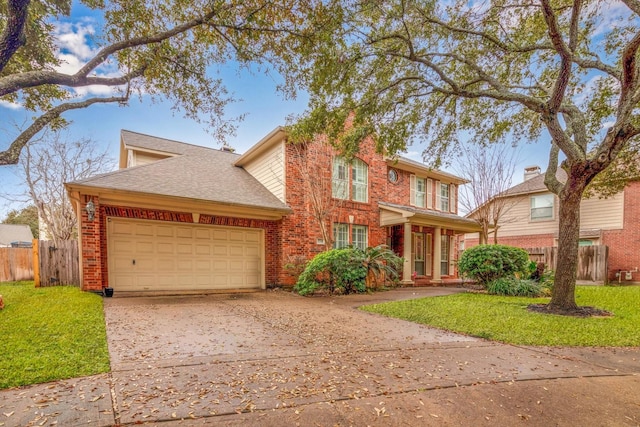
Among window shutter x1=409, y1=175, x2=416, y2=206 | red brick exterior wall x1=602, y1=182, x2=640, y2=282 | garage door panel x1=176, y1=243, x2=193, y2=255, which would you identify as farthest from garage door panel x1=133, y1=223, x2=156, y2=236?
red brick exterior wall x1=602, y1=182, x2=640, y2=282

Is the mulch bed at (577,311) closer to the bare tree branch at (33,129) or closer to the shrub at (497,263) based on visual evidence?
the shrub at (497,263)

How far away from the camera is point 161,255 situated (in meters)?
9.27

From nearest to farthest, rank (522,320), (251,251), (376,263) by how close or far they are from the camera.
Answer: (522,320) < (376,263) < (251,251)

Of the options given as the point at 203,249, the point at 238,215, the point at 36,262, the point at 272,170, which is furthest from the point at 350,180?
the point at 36,262

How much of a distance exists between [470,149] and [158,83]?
1236cm

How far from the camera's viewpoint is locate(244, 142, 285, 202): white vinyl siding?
36.6ft

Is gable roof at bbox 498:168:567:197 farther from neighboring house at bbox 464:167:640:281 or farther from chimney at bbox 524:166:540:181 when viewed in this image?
chimney at bbox 524:166:540:181

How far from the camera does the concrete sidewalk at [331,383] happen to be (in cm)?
243

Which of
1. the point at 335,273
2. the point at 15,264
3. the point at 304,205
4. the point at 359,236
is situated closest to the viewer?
the point at 335,273

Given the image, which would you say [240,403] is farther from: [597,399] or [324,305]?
[324,305]

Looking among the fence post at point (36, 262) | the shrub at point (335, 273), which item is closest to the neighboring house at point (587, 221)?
the shrub at point (335, 273)

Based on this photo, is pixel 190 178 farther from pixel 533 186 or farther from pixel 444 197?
pixel 533 186

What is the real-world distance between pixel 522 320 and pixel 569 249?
2013 mm

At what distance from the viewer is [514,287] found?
30.5 ft
